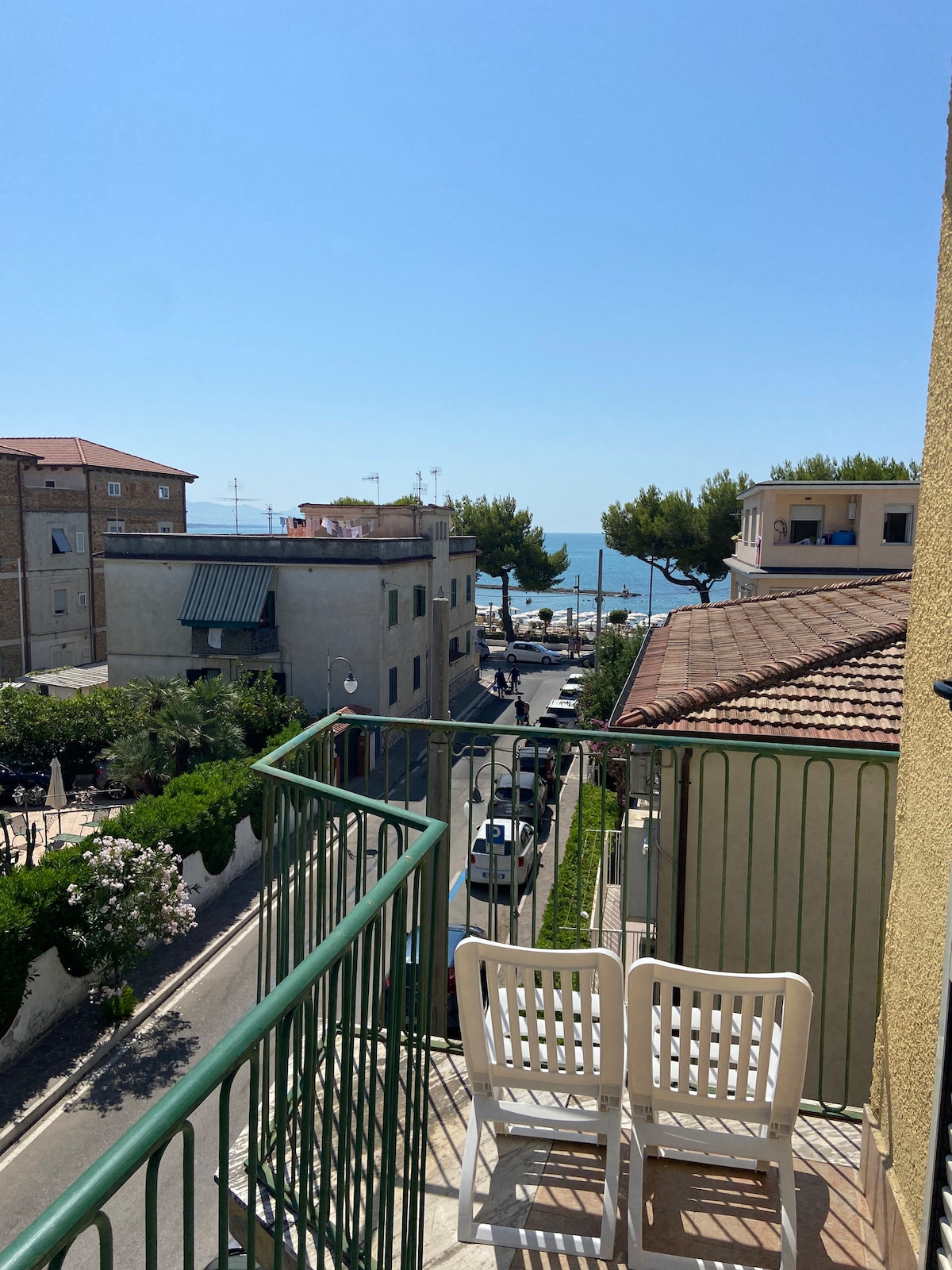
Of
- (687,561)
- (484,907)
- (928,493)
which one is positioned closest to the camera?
(928,493)

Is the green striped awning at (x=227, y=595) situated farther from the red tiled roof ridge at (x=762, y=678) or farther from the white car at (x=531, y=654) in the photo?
the red tiled roof ridge at (x=762, y=678)

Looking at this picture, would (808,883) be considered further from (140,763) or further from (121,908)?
(140,763)

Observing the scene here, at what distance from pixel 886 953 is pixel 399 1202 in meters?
1.93

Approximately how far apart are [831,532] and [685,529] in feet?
68.6

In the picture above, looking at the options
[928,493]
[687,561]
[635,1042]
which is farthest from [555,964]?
[687,561]

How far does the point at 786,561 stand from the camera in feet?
108

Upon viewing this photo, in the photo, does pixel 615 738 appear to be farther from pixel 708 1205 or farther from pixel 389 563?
pixel 389 563

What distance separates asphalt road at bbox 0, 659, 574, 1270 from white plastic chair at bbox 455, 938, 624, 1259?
4114mm

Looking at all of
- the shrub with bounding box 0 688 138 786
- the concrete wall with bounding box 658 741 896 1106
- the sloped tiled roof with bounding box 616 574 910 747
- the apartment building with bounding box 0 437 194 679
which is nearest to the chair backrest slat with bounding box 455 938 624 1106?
the concrete wall with bounding box 658 741 896 1106

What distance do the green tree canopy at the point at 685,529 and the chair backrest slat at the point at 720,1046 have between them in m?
49.7

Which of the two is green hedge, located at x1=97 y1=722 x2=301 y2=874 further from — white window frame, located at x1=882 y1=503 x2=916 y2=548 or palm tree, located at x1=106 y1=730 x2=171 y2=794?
white window frame, located at x1=882 y1=503 x2=916 y2=548

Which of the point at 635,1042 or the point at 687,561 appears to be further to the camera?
the point at 687,561

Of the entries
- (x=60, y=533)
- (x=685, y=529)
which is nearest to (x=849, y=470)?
(x=685, y=529)

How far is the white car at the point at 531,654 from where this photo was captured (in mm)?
54656
